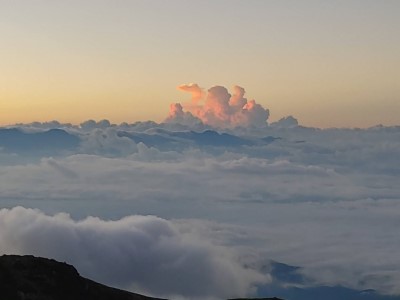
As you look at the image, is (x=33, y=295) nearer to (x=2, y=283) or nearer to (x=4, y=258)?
(x=2, y=283)

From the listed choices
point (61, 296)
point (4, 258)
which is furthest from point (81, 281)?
point (4, 258)

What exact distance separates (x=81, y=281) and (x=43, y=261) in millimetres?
11754

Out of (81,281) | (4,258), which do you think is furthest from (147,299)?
(4,258)

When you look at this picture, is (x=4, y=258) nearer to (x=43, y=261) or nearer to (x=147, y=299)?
(x=43, y=261)

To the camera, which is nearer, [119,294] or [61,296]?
[61,296]

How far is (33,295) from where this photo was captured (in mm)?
145125

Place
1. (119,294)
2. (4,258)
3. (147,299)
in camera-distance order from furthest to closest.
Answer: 1. (147,299)
2. (119,294)
3. (4,258)

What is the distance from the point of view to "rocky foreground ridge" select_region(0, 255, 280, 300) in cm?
14512

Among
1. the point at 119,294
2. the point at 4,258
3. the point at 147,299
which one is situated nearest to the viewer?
the point at 4,258

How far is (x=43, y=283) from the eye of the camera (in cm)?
15275

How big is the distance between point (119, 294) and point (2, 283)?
3839 cm

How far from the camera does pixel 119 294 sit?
563 ft

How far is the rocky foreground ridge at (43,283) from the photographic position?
476 ft

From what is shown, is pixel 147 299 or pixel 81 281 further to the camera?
pixel 147 299
